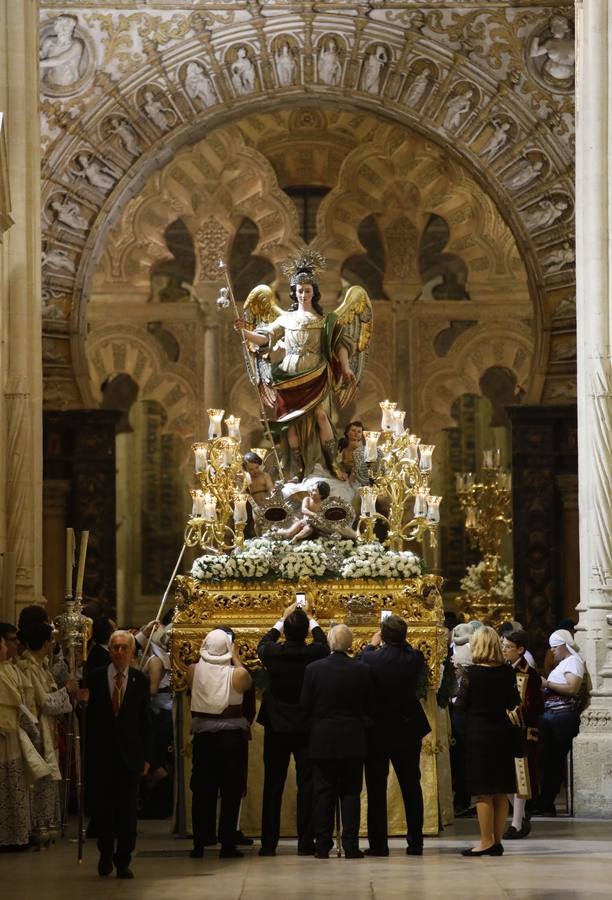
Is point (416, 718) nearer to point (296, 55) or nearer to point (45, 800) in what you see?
point (45, 800)

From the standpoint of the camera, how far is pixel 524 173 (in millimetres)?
19906

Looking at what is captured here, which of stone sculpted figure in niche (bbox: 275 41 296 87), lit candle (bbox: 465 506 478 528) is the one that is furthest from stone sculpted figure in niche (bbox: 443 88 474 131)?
lit candle (bbox: 465 506 478 528)

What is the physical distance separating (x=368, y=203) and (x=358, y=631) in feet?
39.8

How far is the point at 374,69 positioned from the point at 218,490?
22.0ft

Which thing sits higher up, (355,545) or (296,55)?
(296,55)

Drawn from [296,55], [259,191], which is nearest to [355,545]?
[296,55]

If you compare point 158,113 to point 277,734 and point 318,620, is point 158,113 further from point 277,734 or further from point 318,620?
point 277,734

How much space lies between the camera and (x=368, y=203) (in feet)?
82.9

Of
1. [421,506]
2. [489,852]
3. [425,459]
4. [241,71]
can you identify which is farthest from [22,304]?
[489,852]

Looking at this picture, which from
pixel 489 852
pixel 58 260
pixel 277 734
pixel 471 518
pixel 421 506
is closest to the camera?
pixel 489 852

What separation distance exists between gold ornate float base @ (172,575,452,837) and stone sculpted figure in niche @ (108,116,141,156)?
7.04m

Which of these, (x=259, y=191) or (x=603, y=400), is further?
(x=259, y=191)

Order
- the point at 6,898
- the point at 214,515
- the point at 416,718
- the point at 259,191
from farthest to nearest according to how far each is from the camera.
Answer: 1. the point at 259,191
2. the point at 214,515
3. the point at 416,718
4. the point at 6,898

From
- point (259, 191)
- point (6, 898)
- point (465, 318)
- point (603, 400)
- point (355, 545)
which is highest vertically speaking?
point (259, 191)
